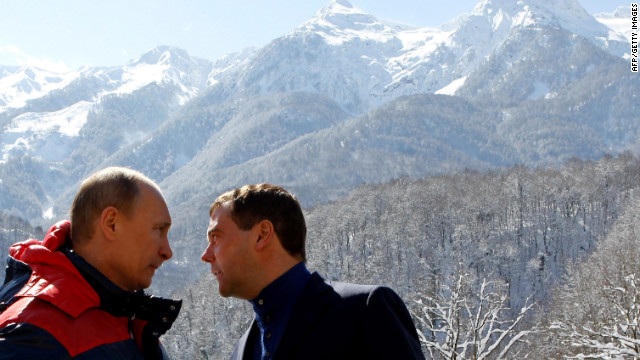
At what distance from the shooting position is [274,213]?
3.47 m

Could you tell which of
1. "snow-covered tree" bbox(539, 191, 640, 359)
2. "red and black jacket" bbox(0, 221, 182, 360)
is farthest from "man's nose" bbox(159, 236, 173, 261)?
"snow-covered tree" bbox(539, 191, 640, 359)

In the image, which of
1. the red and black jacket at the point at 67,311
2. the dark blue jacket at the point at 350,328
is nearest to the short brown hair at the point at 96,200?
the red and black jacket at the point at 67,311

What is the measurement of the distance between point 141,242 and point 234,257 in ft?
1.99

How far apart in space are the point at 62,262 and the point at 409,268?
8931 cm

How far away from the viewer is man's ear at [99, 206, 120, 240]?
3.04 metres

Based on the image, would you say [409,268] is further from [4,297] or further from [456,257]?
[4,297]

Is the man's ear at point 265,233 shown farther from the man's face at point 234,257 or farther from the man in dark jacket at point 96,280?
the man in dark jacket at point 96,280

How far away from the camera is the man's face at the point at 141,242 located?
3109mm

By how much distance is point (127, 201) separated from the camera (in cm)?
310

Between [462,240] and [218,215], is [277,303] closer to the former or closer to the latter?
[218,215]

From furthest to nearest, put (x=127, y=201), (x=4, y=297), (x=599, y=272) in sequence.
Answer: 1. (x=599, y=272)
2. (x=127, y=201)
3. (x=4, y=297)

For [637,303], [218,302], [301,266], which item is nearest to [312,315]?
[301,266]

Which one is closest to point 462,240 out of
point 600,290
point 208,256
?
point 600,290

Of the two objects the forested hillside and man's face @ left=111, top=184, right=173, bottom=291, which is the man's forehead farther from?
the forested hillside
